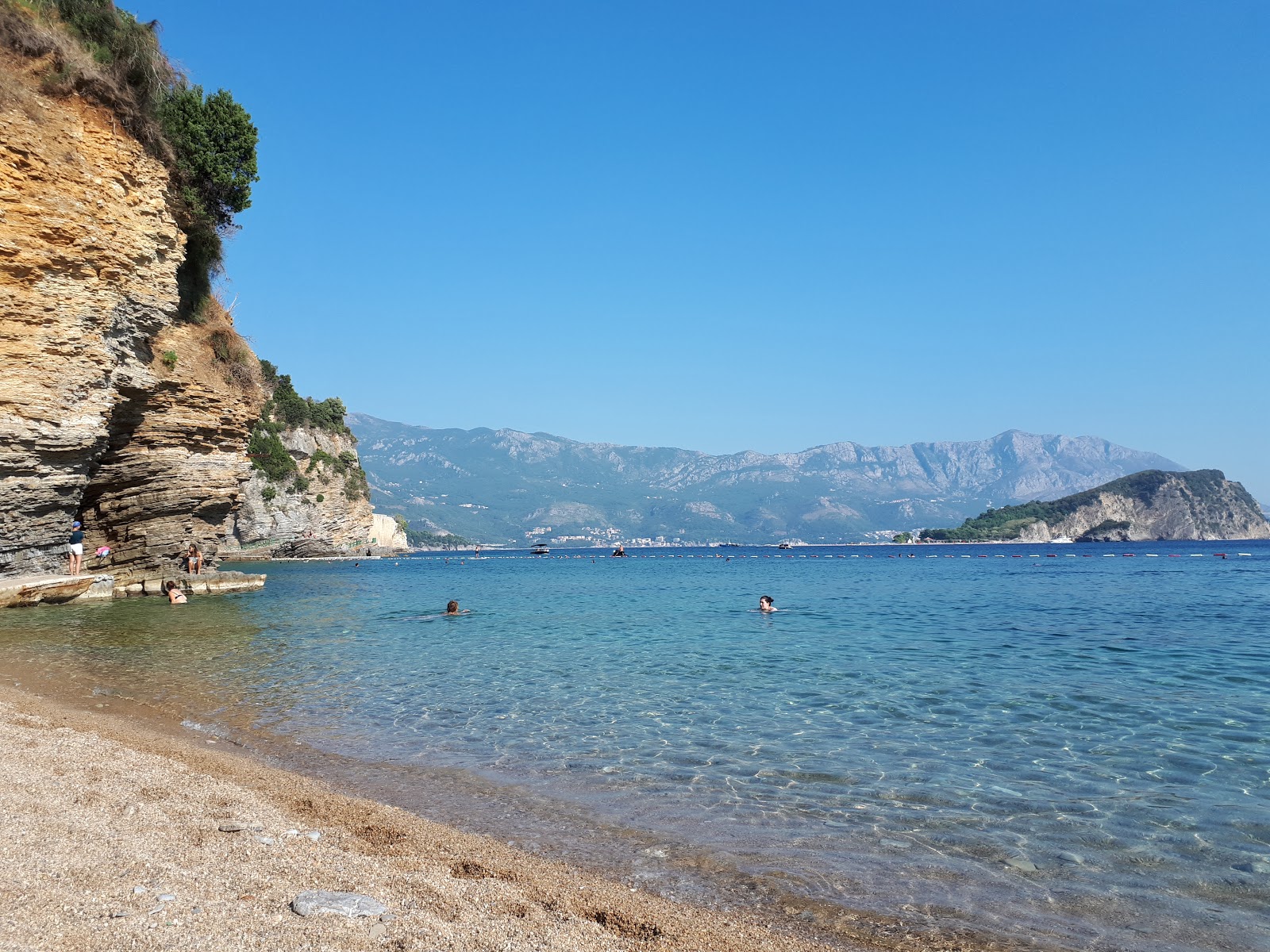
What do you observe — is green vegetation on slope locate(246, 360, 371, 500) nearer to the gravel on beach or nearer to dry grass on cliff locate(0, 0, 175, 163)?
dry grass on cliff locate(0, 0, 175, 163)

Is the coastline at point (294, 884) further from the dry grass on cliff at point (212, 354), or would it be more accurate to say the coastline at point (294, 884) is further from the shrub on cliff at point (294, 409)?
the shrub on cliff at point (294, 409)

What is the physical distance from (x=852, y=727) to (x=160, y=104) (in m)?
34.3

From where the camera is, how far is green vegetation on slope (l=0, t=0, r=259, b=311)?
82.4 feet

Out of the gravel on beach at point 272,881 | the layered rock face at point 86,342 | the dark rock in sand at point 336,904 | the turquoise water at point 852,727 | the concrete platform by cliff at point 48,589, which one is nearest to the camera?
the gravel on beach at point 272,881

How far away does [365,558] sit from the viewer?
357 ft

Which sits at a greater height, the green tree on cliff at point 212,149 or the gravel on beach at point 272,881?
the green tree on cliff at point 212,149

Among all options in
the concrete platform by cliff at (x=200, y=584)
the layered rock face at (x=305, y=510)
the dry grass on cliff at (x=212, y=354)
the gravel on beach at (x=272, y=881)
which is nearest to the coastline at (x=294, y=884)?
the gravel on beach at (x=272, y=881)

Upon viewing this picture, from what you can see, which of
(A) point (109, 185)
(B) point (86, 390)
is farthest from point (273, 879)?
(A) point (109, 185)

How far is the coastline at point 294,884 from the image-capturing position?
4.36 meters

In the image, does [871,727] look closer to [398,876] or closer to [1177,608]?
[398,876]

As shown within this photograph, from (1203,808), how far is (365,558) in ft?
362

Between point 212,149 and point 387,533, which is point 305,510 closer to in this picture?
point 387,533

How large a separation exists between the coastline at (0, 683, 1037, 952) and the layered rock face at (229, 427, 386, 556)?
8208cm

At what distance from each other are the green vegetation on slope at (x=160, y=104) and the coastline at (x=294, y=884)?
26985mm
